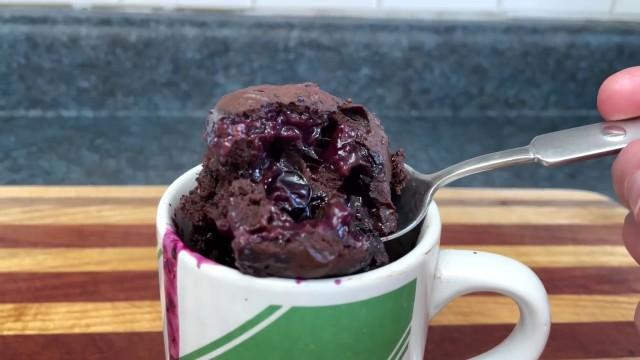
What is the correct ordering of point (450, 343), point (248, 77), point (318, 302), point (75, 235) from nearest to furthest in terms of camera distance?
1. point (318, 302)
2. point (450, 343)
3. point (75, 235)
4. point (248, 77)

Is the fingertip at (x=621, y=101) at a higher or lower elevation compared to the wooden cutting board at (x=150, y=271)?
higher

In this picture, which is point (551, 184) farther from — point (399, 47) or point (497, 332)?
point (497, 332)

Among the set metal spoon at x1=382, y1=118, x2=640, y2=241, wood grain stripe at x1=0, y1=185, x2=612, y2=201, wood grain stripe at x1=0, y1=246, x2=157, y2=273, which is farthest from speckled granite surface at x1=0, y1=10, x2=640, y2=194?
metal spoon at x1=382, y1=118, x2=640, y2=241

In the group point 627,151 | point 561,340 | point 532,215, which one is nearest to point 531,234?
Result: point 532,215

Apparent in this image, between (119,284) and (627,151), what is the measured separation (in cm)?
41

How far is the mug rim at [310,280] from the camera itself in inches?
14.7

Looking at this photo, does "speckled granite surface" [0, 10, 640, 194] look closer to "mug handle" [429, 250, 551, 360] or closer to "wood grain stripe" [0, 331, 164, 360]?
"wood grain stripe" [0, 331, 164, 360]

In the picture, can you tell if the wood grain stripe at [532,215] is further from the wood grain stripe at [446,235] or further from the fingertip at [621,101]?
the fingertip at [621,101]

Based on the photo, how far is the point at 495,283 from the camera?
43cm

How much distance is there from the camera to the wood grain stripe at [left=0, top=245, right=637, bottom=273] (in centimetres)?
66

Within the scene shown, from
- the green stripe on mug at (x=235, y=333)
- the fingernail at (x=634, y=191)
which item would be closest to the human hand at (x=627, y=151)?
the fingernail at (x=634, y=191)

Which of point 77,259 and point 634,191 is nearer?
point 634,191

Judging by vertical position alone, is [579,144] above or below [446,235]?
above

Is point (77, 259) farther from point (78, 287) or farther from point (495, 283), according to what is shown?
point (495, 283)
